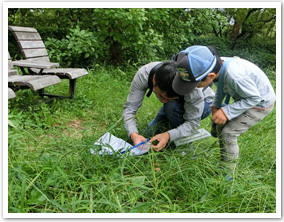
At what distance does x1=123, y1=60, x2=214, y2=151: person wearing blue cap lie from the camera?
188 centimetres

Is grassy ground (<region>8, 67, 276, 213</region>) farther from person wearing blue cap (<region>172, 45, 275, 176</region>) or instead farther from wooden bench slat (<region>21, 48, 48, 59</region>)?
Result: wooden bench slat (<region>21, 48, 48, 59</region>)

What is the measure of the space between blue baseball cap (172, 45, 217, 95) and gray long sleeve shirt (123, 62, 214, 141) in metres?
0.32

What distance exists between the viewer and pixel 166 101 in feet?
6.82

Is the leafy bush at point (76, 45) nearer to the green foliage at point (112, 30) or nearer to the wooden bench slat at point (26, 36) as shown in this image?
the green foliage at point (112, 30)

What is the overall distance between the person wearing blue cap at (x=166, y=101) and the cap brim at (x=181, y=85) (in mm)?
75

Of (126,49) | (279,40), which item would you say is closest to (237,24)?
(126,49)

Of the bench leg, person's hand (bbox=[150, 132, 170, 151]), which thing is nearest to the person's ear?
person's hand (bbox=[150, 132, 170, 151])

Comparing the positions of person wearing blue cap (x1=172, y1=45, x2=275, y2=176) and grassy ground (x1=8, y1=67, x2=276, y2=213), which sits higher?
person wearing blue cap (x1=172, y1=45, x2=275, y2=176)

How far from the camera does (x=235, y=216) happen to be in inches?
58.5

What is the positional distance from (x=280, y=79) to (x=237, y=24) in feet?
34.2

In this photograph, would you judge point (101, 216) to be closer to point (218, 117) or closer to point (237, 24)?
point (218, 117)

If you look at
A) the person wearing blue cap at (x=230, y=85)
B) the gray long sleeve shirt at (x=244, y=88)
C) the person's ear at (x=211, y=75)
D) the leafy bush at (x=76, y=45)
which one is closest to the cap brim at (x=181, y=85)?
the person wearing blue cap at (x=230, y=85)
